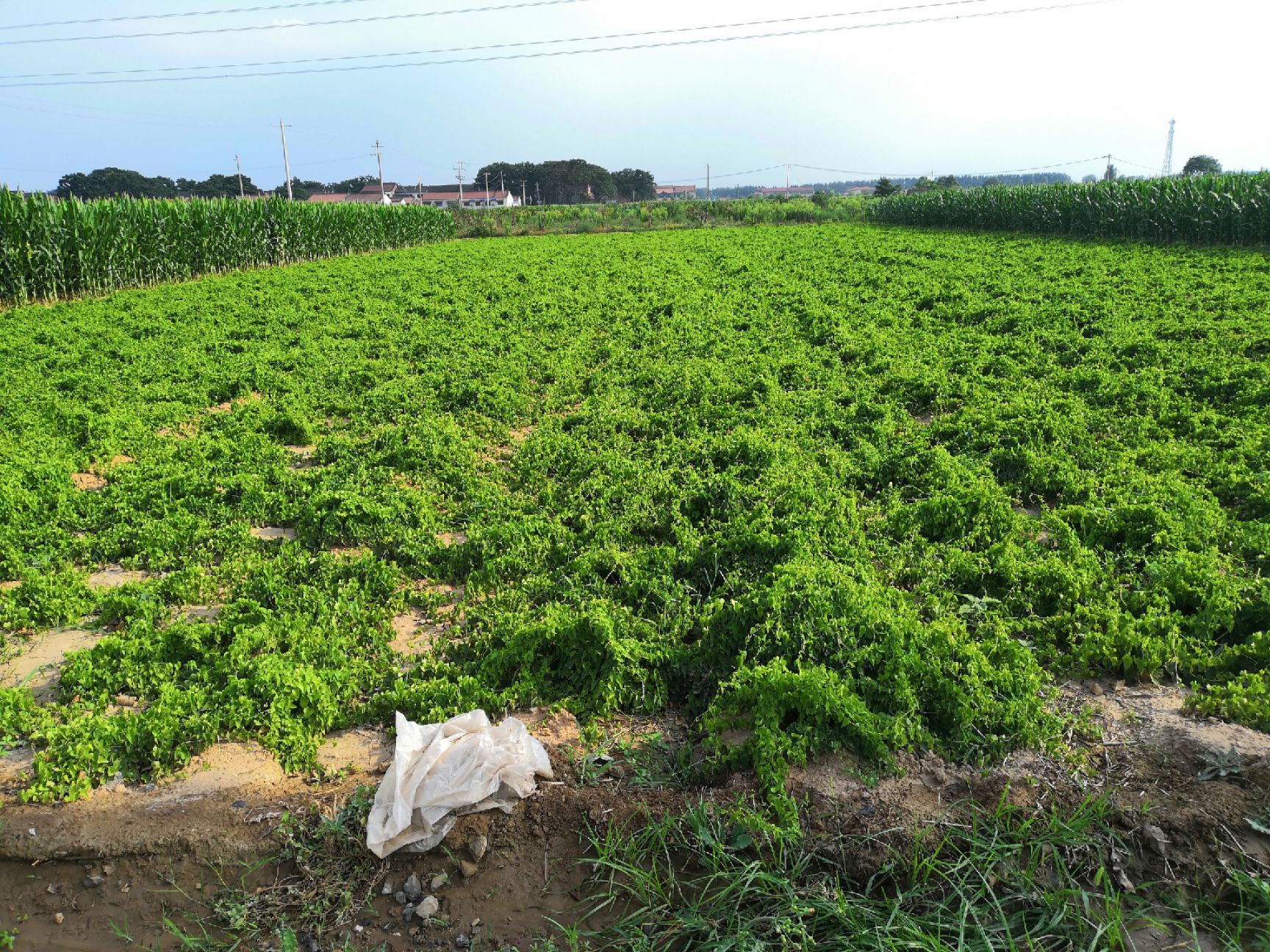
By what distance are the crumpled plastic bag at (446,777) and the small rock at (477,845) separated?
117 mm

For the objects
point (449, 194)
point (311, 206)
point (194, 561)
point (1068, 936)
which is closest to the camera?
point (1068, 936)

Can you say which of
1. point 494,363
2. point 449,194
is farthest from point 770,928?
point 449,194

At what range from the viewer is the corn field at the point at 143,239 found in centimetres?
1822

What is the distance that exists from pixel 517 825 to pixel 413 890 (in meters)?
0.55

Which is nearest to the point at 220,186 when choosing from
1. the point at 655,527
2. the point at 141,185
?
the point at 141,185

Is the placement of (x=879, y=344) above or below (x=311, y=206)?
below

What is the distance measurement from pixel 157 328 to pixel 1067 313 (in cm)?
1689

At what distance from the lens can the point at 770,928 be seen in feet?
10.5

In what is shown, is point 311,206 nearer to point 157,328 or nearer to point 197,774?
point 157,328

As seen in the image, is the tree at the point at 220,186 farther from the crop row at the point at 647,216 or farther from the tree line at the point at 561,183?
the crop row at the point at 647,216

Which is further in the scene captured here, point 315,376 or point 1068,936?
point 315,376

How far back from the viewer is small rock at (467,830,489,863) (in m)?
3.66

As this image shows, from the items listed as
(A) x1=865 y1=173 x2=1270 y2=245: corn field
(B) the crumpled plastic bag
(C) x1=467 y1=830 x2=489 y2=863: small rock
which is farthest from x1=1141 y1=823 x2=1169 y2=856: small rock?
(A) x1=865 y1=173 x2=1270 y2=245: corn field

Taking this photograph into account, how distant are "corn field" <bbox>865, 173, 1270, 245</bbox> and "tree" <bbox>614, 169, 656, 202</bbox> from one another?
9371 centimetres
